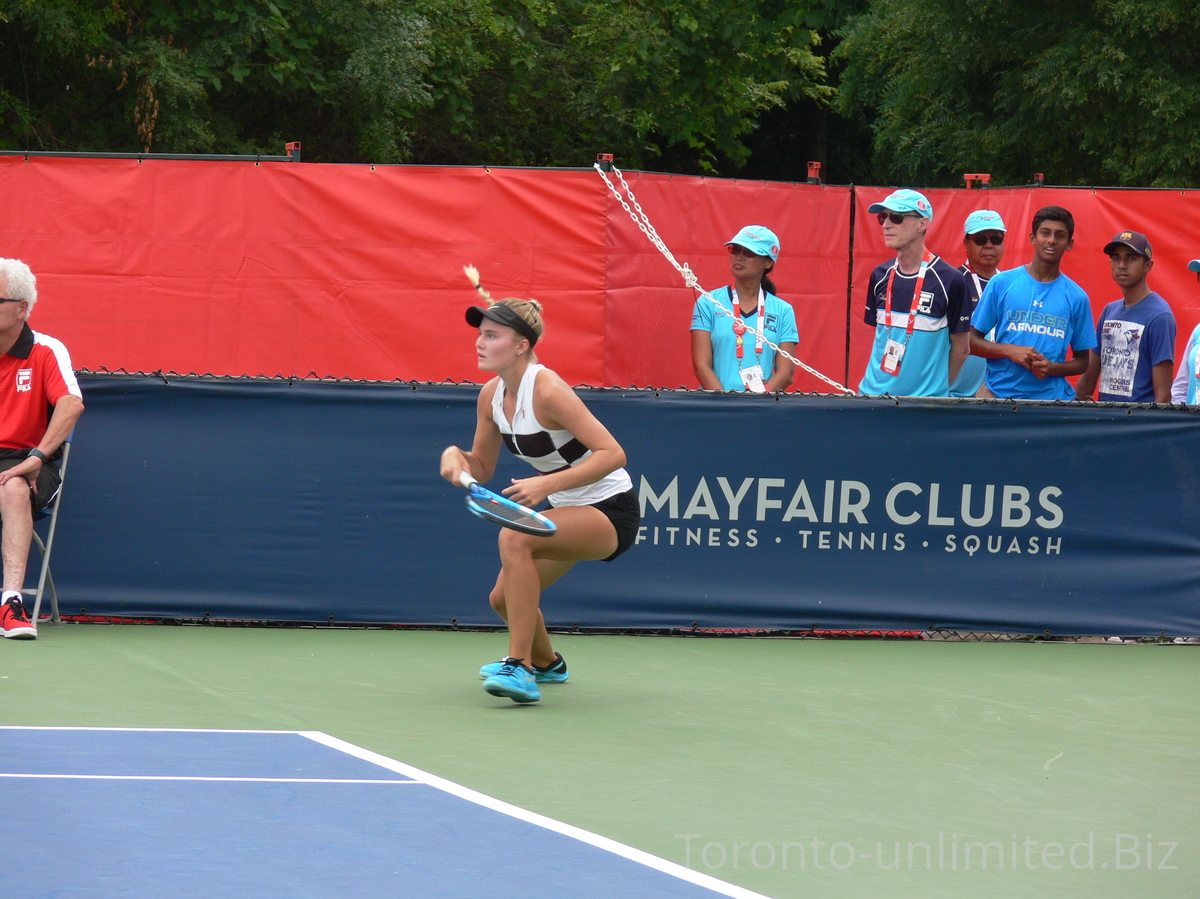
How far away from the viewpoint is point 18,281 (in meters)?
7.83

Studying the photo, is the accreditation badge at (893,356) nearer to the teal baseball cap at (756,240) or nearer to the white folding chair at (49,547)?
the teal baseball cap at (756,240)

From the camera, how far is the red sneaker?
24.5 feet

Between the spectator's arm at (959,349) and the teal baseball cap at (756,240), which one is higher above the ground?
the teal baseball cap at (756,240)

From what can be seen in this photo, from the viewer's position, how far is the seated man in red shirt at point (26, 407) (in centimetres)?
757

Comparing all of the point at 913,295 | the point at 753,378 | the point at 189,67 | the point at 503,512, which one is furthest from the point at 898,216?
the point at 189,67

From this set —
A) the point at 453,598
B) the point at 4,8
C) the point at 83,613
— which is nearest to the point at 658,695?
the point at 453,598

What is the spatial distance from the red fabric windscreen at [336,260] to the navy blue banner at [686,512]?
7.50ft

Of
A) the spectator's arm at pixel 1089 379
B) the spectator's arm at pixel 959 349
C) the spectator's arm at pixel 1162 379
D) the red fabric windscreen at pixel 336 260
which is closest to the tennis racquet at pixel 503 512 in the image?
the spectator's arm at pixel 959 349

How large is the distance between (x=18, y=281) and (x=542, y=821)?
15.8 ft

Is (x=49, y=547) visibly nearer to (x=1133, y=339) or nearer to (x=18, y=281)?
(x=18, y=281)

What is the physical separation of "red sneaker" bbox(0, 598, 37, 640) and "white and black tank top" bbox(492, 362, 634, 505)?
2.80 meters

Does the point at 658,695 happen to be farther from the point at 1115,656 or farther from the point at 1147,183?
the point at 1147,183

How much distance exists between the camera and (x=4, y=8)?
16.9m

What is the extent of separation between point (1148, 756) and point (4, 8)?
15.4 m
